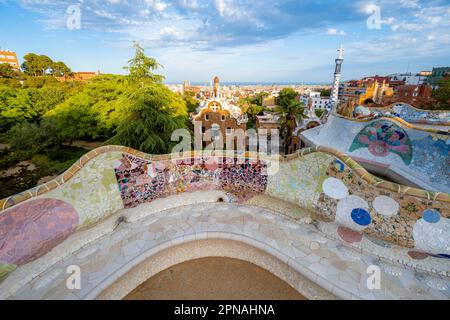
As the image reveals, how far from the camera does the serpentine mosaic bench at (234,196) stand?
503cm

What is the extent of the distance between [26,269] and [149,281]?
2.87 metres

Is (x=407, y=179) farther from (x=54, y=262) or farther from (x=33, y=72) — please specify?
(x=33, y=72)

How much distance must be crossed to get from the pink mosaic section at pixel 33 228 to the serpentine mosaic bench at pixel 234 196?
0.06ft

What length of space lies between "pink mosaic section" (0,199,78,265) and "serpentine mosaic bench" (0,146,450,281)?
17 mm

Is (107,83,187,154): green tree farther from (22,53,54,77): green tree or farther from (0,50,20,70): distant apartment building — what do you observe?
(0,50,20,70): distant apartment building

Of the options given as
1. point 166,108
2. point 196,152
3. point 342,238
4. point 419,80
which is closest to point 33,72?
point 166,108

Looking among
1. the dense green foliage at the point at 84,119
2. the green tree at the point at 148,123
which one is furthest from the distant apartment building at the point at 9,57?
the green tree at the point at 148,123

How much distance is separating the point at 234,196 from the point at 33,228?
5929 mm

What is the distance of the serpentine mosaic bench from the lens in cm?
503

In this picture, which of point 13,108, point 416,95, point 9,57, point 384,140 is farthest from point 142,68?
point 9,57

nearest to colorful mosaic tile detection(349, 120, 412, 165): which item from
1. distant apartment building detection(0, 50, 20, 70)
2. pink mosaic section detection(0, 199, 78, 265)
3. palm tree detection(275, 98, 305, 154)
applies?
palm tree detection(275, 98, 305, 154)

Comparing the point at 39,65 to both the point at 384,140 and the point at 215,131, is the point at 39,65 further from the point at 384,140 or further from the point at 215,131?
the point at 384,140

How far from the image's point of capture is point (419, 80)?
6438 centimetres

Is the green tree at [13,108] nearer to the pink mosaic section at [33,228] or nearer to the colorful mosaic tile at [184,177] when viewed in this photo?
the colorful mosaic tile at [184,177]
